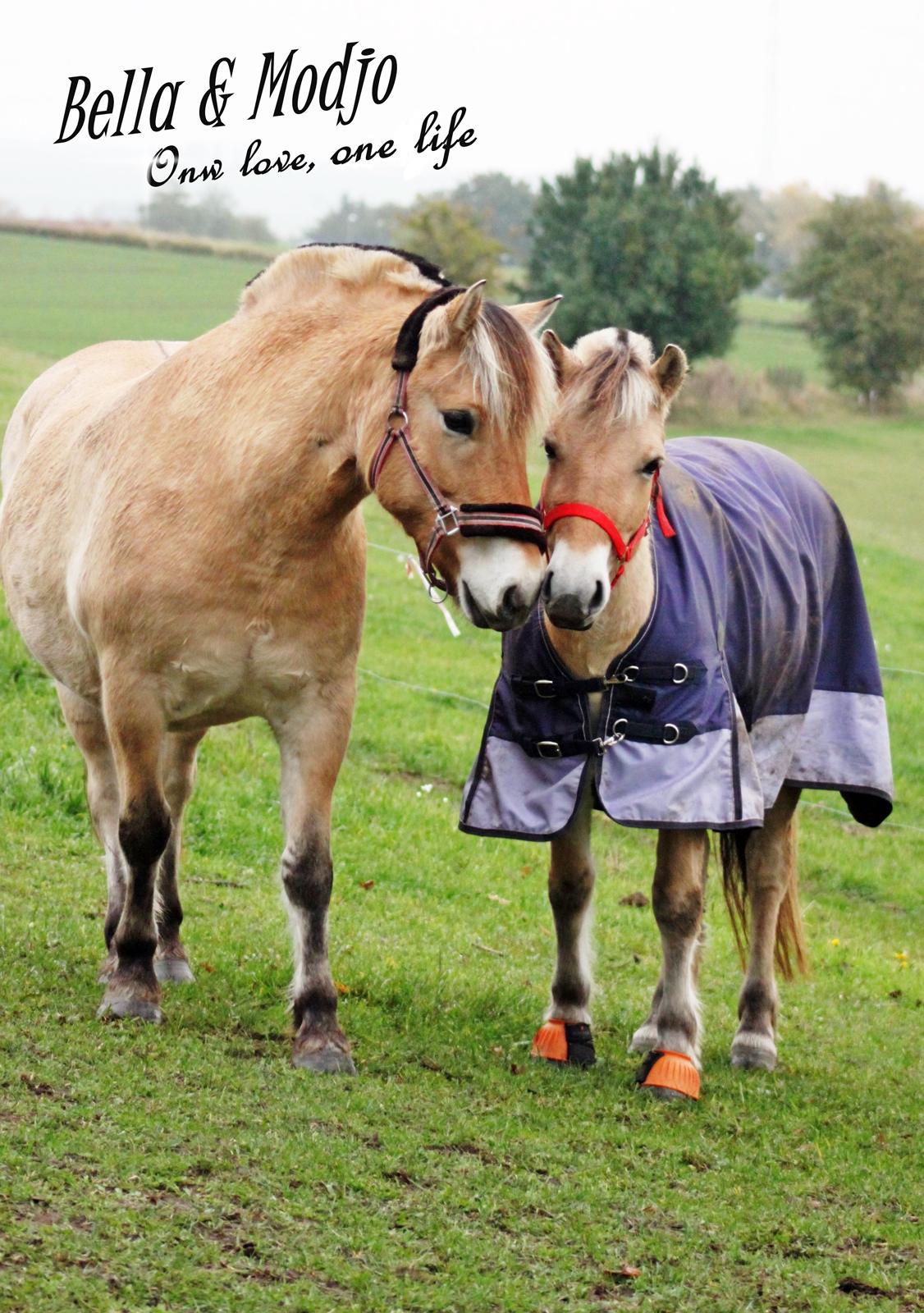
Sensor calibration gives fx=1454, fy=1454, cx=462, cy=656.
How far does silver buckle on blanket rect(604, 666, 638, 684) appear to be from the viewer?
4.70 metres

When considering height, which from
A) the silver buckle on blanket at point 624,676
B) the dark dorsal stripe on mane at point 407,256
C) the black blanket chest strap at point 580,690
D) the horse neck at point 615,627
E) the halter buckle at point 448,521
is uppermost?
the dark dorsal stripe on mane at point 407,256

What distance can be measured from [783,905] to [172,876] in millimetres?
2475

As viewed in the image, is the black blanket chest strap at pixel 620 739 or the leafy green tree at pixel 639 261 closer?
the black blanket chest strap at pixel 620 739

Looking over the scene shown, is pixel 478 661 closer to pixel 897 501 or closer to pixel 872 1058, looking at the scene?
pixel 872 1058

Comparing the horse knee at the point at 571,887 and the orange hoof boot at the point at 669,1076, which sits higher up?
the horse knee at the point at 571,887

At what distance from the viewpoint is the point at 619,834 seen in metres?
9.39

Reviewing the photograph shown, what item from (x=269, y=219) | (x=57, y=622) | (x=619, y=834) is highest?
(x=269, y=219)

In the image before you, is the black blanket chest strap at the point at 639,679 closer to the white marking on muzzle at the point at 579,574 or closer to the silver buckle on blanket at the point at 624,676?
the silver buckle on blanket at the point at 624,676

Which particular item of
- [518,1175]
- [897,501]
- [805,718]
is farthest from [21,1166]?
[897,501]

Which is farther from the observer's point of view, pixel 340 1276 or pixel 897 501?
pixel 897 501

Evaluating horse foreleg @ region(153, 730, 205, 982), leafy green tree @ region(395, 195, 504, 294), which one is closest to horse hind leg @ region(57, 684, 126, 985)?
horse foreleg @ region(153, 730, 205, 982)

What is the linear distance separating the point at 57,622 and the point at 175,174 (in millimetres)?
2714

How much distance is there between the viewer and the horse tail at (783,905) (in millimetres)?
5941

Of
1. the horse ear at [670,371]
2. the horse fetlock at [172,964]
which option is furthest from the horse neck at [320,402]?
the horse fetlock at [172,964]
